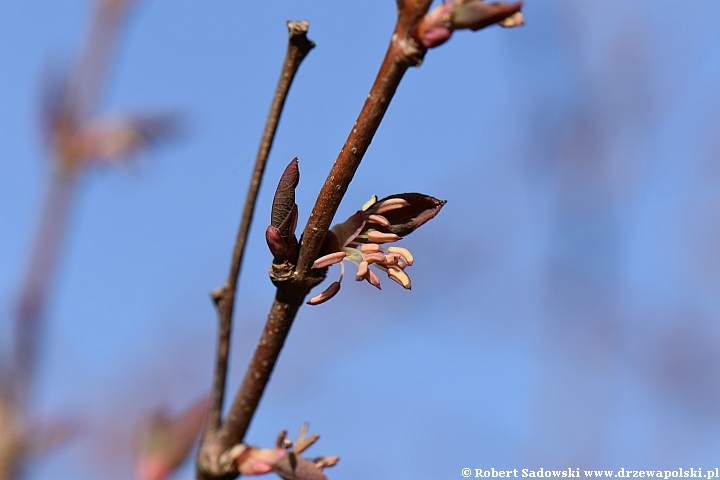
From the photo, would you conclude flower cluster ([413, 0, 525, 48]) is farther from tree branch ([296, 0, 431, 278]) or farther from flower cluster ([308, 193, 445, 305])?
flower cluster ([308, 193, 445, 305])

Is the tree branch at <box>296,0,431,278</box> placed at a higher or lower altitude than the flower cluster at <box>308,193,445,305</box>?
higher

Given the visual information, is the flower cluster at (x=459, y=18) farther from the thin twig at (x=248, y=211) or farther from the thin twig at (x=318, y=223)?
the thin twig at (x=248, y=211)

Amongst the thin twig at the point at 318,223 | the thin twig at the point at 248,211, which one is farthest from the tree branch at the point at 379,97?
the thin twig at the point at 248,211

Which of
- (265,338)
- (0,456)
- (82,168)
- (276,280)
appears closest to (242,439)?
(265,338)

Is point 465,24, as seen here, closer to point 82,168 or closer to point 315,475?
point 315,475

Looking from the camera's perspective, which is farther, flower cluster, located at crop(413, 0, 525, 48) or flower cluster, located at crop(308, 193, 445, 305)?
flower cluster, located at crop(308, 193, 445, 305)

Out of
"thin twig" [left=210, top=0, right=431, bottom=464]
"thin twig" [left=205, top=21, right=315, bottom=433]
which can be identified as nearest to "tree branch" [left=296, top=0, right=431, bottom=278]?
"thin twig" [left=210, top=0, right=431, bottom=464]
